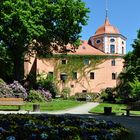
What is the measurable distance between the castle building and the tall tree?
17058 millimetres

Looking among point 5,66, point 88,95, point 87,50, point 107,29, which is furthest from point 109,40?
point 5,66

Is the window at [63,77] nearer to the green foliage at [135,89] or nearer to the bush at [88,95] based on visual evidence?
the bush at [88,95]

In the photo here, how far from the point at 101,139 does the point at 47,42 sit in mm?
37388

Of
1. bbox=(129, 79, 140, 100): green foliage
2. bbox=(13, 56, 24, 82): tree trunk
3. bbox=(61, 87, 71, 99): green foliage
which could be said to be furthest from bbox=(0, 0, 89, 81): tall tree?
bbox=(61, 87, 71, 99): green foliage

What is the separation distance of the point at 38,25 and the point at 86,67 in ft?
89.2

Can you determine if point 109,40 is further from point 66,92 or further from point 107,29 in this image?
point 66,92

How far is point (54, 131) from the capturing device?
36.4 ft

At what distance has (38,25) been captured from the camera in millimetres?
44000

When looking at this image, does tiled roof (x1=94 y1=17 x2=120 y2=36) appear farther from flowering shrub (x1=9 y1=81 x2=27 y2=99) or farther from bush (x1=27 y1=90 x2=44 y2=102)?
flowering shrub (x1=9 y1=81 x2=27 y2=99)

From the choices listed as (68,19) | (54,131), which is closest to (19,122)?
(54,131)

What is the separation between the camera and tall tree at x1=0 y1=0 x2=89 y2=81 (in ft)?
140

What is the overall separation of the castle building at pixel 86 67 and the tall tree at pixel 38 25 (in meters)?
17.1

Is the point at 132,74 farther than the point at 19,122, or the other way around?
the point at 132,74

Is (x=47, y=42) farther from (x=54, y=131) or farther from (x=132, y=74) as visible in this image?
(x=54, y=131)
